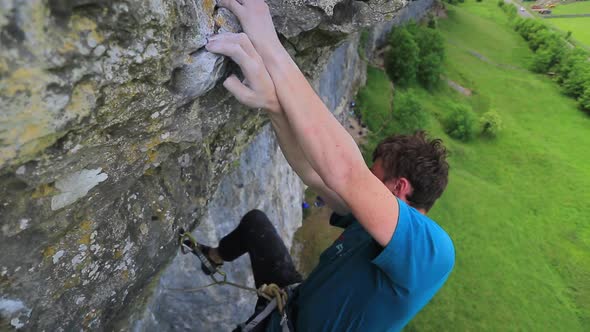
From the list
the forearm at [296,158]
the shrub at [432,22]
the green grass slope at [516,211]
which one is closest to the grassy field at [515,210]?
the green grass slope at [516,211]

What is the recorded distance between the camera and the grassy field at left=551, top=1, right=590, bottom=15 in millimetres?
33844

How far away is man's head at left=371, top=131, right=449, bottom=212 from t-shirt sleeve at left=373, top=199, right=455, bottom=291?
534 mm

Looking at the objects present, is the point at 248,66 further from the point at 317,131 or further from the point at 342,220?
the point at 342,220

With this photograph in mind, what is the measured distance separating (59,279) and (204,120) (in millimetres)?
985

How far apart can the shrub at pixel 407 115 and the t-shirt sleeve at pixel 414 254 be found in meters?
14.3

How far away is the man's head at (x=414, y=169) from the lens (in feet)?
8.16

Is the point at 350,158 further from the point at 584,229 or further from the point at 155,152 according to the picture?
the point at 584,229

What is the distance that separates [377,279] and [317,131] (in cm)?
92

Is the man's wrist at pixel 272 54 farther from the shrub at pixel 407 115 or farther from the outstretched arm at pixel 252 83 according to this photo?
the shrub at pixel 407 115

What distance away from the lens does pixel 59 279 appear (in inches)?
68.7

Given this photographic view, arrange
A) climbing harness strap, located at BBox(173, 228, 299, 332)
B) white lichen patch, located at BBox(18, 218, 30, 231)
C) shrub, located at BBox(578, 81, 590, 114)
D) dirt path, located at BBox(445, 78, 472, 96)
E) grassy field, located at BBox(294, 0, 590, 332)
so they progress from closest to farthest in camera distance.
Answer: white lichen patch, located at BBox(18, 218, 30, 231)
climbing harness strap, located at BBox(173, 228, 299, 332)
grassy field, located at BBox(294, 0, 590, 332)
dirt path, located at BBox(445, 78, 472, 96)
shrub, located at BBox(578, 81, 590, 114)

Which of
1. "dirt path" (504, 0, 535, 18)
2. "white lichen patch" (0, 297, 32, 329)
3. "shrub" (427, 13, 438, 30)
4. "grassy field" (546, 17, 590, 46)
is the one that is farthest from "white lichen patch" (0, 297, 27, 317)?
"dirt path" (504, 0, 535, 18)

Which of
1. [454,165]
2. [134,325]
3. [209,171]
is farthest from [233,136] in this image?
[454,165]

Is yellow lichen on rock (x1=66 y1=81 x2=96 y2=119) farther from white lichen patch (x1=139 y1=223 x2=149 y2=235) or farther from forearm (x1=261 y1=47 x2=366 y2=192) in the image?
white lichen patch (x1=139 y1=223 x2=149 y2=235)
